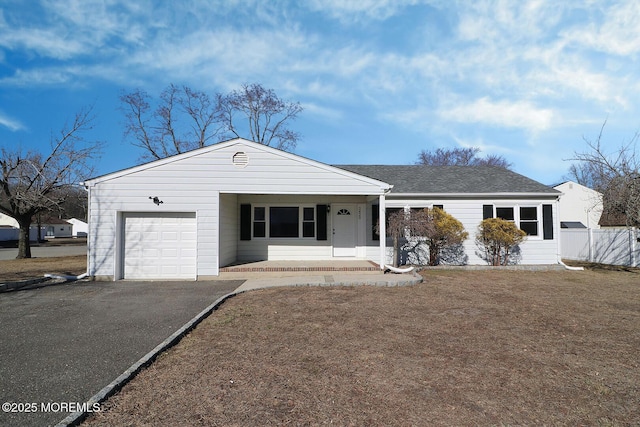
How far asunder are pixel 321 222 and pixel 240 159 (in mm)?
4296

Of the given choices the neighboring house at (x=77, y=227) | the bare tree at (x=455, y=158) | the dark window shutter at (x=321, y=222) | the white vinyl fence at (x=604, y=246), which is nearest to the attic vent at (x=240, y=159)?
the dark window shutter at (x=321, y=222)

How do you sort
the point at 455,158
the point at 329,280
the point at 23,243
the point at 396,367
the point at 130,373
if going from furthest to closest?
1. the point at 455,158
2. the point at 23,243
3. the point at 329,280
4. the point at 396,367
5. the point at 130,373

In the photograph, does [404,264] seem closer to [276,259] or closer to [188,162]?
[276,259]

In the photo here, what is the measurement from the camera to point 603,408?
3006 mm

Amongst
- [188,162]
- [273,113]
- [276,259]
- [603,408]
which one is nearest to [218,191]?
[188,162]

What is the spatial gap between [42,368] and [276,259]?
9345 millimetres

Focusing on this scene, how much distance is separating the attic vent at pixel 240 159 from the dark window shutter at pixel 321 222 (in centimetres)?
387

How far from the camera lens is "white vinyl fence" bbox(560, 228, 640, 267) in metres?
13.4

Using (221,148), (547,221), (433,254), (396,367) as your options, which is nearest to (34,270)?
(221,148)

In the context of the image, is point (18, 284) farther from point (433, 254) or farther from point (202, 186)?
point (433, 254)

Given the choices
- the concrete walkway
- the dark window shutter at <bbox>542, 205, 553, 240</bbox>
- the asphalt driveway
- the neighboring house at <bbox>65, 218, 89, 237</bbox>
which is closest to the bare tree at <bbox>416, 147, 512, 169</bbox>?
the dark window shutter at <bbox>542, 205, 553, 240</bbox>

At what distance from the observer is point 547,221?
1280 cm

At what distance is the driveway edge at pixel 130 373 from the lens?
9.02 feet

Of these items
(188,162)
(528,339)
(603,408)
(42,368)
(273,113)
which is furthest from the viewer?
(273,113)
